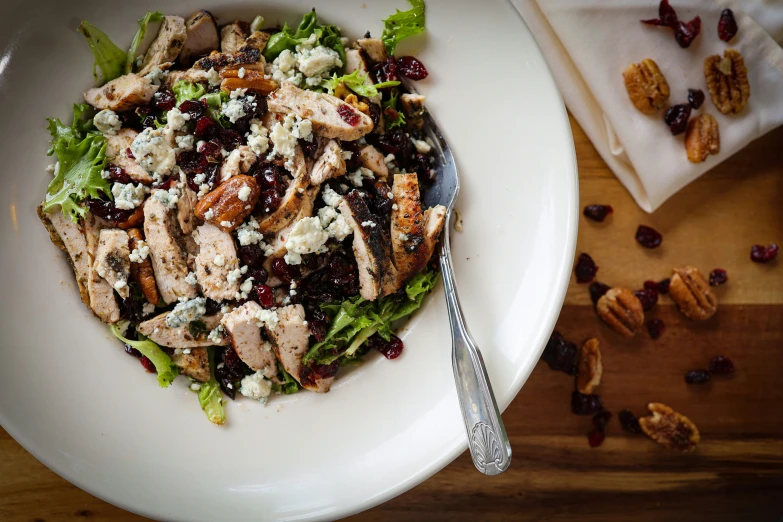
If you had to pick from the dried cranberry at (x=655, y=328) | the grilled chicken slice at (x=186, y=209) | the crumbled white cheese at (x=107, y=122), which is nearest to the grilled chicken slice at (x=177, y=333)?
the grilled chicken slice at (x=186, y=209)

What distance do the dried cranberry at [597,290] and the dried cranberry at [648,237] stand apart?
341mm

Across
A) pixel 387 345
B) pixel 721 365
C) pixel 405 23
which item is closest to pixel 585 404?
pixel 721 365

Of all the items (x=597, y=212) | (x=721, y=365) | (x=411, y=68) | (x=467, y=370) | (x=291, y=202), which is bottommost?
(x=721, y=365)

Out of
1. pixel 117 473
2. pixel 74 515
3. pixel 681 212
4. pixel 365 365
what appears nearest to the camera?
pixel 117 473

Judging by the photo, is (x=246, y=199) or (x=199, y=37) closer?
(x=246, y=199)

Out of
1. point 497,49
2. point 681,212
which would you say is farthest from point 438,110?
point 681,212

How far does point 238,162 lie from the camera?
8.32 ft

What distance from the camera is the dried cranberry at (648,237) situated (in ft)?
10.9

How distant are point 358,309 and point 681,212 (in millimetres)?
2052

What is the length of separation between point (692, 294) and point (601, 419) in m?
0.88

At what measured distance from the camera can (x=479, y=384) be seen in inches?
95.7

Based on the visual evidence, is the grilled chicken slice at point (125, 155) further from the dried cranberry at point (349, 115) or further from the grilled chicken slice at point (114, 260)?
the dried cranberry at point (349, 115)

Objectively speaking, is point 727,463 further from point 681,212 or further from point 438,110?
point 438,110

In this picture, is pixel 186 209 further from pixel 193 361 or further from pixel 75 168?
pixel 193 361
